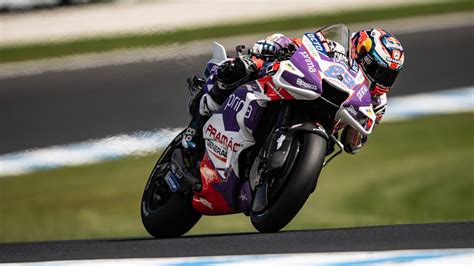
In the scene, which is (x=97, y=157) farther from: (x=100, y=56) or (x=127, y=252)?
(x=127, y=252)

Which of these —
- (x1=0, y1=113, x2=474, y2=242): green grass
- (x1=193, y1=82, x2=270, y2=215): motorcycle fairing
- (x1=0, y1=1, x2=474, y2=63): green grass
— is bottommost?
(x1=0, y1=1, x2=474, y2=63): green grass

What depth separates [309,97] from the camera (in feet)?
21.8

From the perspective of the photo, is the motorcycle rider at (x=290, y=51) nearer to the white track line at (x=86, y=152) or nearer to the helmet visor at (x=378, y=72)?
the helmet visor at (x=378, y=72)

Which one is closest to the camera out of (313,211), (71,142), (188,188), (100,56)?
(188,188)

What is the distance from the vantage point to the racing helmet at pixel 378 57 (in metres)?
6.90

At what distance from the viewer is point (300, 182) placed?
639 cm

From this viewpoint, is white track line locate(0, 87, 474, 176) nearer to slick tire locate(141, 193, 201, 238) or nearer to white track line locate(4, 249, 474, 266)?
slick tire locate(141, 193, 201, 238)

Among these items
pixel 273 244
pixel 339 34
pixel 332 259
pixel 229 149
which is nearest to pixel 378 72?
pixel 339 34

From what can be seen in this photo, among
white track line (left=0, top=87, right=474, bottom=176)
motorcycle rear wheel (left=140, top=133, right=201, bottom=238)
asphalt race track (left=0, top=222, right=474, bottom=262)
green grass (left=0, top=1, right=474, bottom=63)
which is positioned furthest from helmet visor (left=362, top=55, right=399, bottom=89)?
green grass (left=0, top=1, right=474, bottom=63)

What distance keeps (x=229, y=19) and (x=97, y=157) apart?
4.27 metres

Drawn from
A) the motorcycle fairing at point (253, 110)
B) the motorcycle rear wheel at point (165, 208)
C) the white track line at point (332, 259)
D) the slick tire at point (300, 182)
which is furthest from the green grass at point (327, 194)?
the white track line at point (332, 259)

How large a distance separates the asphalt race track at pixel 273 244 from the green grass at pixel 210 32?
5.48 metres

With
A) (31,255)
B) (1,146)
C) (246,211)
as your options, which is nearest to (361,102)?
(246,211)

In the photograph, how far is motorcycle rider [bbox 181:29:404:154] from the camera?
6.92m
